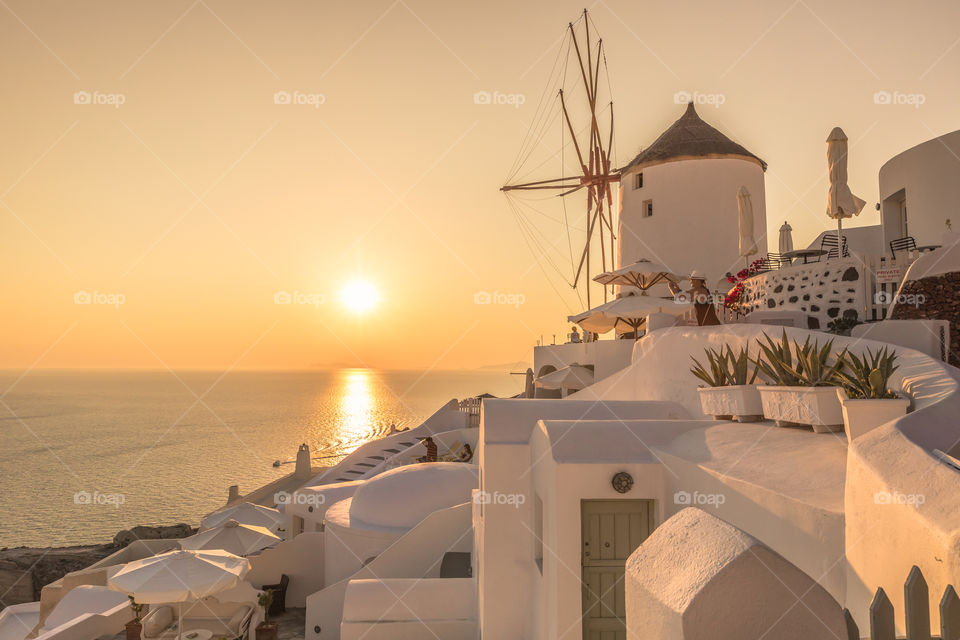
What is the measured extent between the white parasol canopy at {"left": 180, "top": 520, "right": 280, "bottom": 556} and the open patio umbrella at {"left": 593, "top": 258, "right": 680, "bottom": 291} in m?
13.4

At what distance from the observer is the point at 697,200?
27.0m

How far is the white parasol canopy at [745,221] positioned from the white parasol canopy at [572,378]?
24.0ft

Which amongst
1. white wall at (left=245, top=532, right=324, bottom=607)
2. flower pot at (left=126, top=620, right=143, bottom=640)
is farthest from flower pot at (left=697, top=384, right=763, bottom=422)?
white wall at (left=245, top=532, right=324, bottom=607)

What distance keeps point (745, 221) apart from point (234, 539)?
1728cm

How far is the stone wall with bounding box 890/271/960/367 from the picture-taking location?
9992 millimetres

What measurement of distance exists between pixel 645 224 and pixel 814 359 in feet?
72.8

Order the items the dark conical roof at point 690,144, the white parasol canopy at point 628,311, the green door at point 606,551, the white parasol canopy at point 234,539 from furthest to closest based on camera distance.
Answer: the dark conical roof at point 690,144
the white parasol canopy at point 628,311
the white parasol canopy at point 234,539
the green door at point 606,551

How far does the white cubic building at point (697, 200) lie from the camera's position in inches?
1055

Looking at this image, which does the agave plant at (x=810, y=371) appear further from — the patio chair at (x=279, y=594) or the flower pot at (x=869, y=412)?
the patio chair at (x=279, y=594)

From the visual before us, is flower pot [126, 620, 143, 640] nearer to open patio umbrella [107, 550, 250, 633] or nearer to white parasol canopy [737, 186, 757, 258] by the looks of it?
open patio umbrella [107, 550, 250, 633]

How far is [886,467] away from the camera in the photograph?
399 centimetres

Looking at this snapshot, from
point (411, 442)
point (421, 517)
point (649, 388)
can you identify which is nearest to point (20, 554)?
point (411, 442)

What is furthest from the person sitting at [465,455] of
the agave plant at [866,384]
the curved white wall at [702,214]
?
the agave plant at [866,384]

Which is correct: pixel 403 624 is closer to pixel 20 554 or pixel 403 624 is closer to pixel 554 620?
pixel 554 620
